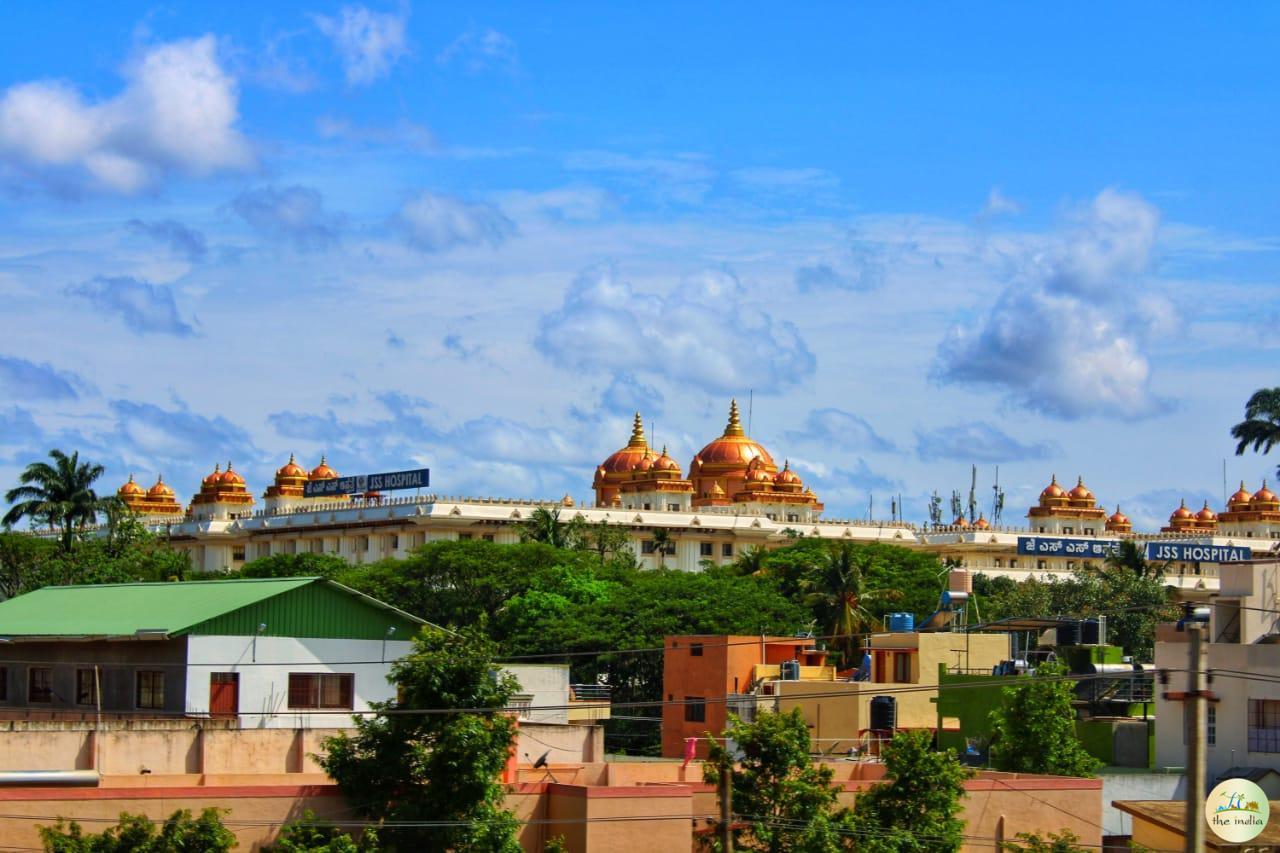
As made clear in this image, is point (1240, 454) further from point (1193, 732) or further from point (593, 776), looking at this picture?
point (1193, 732)

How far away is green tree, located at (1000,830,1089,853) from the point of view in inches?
1483

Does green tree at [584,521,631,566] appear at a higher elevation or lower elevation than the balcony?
higher

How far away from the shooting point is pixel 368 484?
158 m

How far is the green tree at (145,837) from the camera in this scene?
111ft

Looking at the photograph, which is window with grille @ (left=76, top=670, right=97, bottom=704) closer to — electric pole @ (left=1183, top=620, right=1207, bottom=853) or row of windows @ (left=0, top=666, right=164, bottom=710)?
row of windows @ (left=0, top=666, right=164, bottom=710)

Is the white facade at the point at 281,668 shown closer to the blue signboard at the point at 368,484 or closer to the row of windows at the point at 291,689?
the row of windows at the point at 291,689

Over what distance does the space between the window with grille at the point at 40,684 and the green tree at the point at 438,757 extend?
15.5 meters

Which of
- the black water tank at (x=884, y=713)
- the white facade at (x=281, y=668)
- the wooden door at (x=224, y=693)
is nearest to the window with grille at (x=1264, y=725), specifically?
the black water tank at (x=884, y=713)

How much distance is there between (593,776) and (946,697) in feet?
58.0

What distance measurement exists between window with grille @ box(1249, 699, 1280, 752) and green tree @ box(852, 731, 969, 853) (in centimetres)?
1226

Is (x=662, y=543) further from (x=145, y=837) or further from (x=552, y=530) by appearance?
(x=145, y=837)

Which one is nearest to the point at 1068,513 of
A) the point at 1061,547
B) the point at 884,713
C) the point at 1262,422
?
the point at 1061,547

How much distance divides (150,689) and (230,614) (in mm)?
2483

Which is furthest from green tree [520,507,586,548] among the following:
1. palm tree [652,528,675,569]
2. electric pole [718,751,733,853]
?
electric pole [718,751,733,853]
